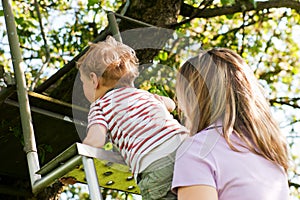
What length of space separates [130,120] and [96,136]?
14cm

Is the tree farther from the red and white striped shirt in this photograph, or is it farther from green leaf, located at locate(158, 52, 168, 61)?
the red and white striped shirt

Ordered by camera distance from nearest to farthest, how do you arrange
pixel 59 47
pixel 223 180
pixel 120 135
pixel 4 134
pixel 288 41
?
pixel 223 180, pixel 120 135, pixel 4 134, pixel 59 47, pixel 288 41

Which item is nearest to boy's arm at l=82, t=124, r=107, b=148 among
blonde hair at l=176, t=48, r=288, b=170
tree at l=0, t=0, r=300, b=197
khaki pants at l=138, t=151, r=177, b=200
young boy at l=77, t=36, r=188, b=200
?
young boy at l=77, t=36, r=188, b=200

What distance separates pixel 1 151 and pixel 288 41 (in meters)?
5.61

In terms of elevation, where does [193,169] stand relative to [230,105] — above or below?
below

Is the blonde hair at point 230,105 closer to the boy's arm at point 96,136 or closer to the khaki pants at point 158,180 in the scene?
the khaki pants at point 158,180

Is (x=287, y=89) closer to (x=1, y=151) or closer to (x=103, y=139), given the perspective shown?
(x=1, y=151)

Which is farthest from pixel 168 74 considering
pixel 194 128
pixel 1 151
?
pixel 194 128

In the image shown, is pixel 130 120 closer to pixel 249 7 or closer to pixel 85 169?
pixel 85 169

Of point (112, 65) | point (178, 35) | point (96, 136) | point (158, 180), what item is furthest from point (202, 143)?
point (178, 35)

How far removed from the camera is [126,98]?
2.74 metres

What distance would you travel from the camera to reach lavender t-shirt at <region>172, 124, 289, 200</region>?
1.95 m

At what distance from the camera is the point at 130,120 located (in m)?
2.63

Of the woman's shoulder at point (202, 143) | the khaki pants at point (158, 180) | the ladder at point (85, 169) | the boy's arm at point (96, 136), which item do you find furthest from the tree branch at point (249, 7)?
the woman's shoulder at point (202, 143)
